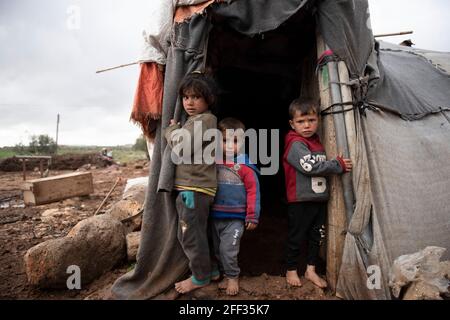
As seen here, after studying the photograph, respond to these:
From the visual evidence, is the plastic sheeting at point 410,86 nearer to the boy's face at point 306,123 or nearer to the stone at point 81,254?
the boy's face at point 306,123

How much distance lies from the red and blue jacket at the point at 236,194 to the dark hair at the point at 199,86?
607 mm

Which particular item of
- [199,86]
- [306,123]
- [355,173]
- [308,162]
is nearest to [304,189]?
[308,162]

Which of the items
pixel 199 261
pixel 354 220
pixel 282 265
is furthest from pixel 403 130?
pixel 199 261

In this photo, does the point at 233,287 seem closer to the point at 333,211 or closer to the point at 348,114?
the point at 333,211

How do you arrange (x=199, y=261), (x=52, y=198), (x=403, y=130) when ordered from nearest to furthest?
1. (x=199, y=261)
2. (x=403, y=130)
3. (x=52, y=198)

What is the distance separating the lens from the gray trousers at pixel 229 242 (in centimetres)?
239

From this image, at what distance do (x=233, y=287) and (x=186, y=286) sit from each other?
1.28 ft

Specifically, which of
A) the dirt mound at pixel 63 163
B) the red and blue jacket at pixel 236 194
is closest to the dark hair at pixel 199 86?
the red and blue jacket at pixel 236 194

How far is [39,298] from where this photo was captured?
8.85 ft

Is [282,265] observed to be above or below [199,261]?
below

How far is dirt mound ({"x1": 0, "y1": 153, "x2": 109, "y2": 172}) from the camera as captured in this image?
16.6 meters
